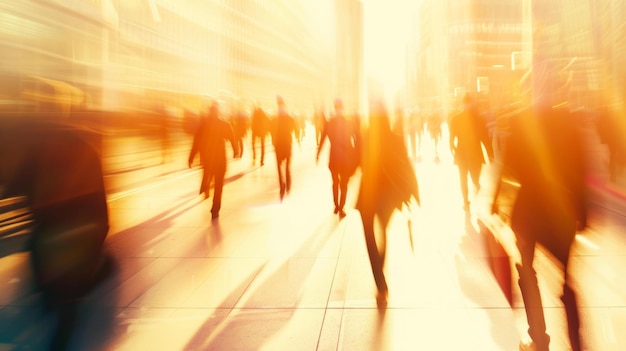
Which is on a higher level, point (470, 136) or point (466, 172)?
point (470, 136)

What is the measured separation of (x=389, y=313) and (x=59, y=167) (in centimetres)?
271

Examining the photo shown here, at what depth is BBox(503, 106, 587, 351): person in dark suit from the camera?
3781 millimetres

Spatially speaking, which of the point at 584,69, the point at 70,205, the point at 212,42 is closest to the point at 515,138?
the point at 70,205

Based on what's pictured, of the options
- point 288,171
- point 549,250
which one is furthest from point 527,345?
point 288,171

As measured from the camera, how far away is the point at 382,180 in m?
5.11

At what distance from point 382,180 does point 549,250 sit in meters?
1.57

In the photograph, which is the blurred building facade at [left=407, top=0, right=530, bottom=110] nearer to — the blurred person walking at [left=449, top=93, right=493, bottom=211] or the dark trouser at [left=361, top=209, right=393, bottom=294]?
the blurred person walking at [left=449, top=93, right=493, bottom=211]

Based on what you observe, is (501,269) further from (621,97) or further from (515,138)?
(621,97)

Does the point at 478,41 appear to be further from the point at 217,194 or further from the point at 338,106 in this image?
the point at 217,194

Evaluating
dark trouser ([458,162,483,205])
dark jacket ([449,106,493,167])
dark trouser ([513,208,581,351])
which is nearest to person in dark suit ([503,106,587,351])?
dark trouser ([513,208,581,351])

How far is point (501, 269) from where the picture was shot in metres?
5.99

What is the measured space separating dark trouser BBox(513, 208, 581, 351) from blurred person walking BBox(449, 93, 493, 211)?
205 inches

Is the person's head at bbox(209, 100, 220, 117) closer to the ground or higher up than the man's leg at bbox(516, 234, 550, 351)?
higher up

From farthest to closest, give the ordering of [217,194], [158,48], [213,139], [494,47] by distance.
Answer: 1. [494,47]
2. [158,48]
3. [217,194]
4. [213,139]
